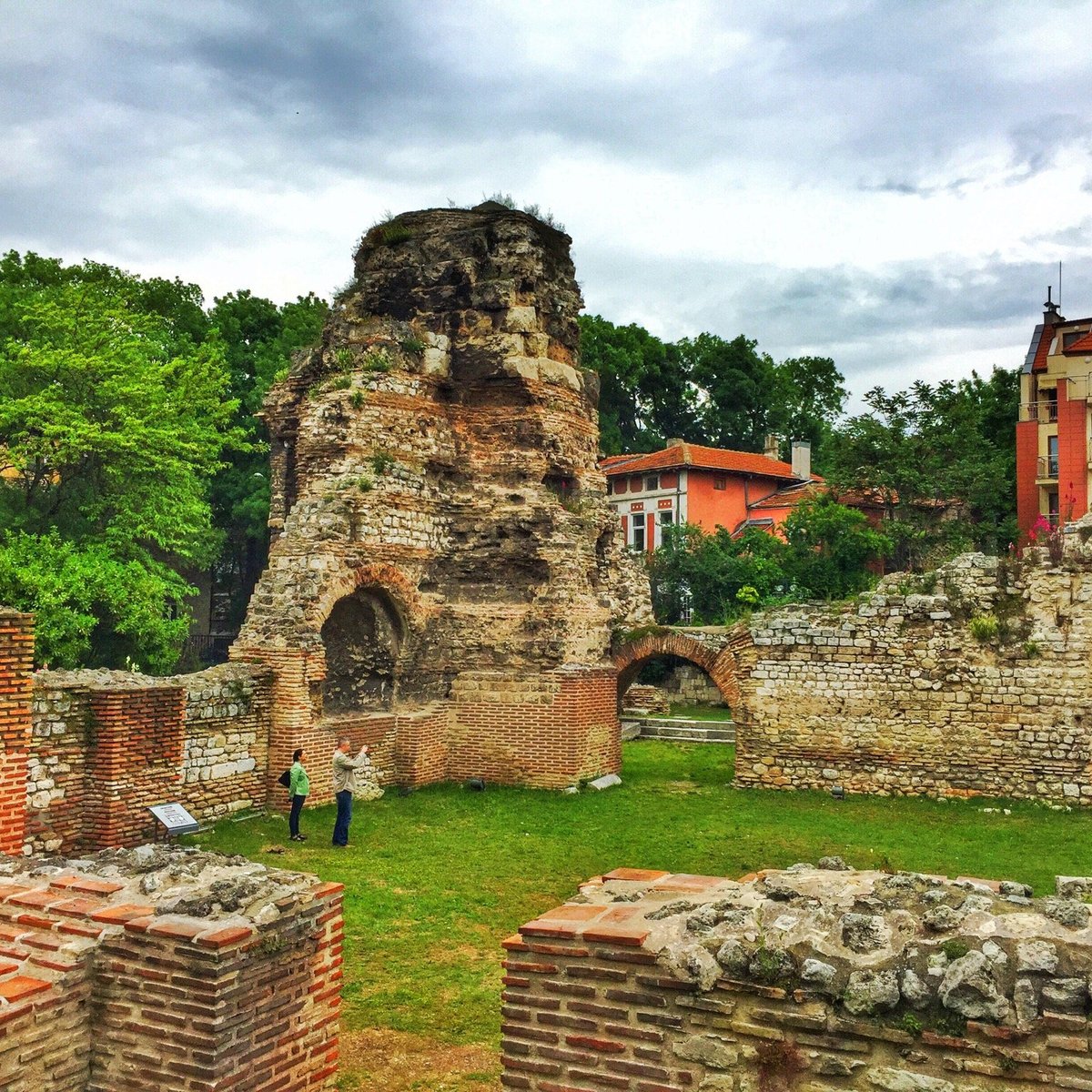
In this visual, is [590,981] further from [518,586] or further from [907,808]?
[518,586]

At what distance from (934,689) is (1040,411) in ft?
71.9

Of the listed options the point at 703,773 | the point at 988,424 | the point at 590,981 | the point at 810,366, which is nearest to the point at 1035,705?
the point at 703,773

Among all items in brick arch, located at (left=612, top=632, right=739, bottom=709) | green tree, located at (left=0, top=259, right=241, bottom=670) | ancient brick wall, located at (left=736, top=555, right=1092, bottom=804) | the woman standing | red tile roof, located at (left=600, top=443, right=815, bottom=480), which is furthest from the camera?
red tile roof, located at (left=600, top=443, right=815, bottom=480)

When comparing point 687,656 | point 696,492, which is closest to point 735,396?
point 696,492

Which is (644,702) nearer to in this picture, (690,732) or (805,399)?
(690,732)

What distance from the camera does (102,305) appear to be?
23.3 metres

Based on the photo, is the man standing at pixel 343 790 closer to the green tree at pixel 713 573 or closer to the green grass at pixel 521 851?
the green grass at pixel 521 851

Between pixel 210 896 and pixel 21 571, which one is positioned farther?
pixel 21 571

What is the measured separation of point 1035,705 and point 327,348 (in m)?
11.8

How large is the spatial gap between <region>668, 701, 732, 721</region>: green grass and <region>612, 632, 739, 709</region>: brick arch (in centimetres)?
804

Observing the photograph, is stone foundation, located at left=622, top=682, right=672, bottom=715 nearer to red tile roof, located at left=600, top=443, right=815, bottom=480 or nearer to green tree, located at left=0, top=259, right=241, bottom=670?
green tree, located at left=0, top=259, right=241, bottom=670

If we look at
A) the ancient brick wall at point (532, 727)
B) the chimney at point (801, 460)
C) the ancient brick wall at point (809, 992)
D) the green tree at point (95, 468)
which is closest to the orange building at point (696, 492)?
→ the chimney at point (801, 460)

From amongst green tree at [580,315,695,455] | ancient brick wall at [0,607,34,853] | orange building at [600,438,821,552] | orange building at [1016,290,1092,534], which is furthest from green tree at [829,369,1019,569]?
ancient brick wall at [0,607,34,853]

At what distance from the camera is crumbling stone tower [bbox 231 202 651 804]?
579 inches
